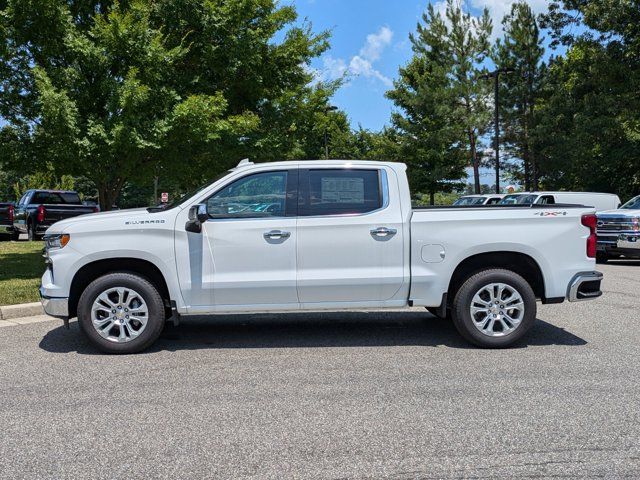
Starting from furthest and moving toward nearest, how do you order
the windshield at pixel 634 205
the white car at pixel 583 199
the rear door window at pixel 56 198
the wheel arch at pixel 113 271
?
1. the rear door window at pixel 56 198
2. the white car at pixel 583 199
3. the windshield at pixel 634 205
4. the wheel arch at pixel 113 271

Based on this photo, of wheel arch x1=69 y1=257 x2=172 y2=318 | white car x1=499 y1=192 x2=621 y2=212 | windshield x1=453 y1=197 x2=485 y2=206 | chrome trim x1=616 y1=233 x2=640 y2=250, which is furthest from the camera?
windshield x1=453 y1=197 x2=485 y2=206

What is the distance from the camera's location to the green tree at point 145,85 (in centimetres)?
1059

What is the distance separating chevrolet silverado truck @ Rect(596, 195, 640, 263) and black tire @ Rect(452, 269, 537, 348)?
10137 millimetres

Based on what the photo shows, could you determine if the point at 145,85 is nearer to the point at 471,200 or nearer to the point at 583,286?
the point at 583,286

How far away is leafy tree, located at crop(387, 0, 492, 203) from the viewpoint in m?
37.2

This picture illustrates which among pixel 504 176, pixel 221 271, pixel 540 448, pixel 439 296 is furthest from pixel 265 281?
pixel 504 176

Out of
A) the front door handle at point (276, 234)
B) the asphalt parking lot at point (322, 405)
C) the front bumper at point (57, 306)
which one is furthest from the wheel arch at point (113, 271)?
the front door handle at point (276, 234)

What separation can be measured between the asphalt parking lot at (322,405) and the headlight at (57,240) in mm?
1110

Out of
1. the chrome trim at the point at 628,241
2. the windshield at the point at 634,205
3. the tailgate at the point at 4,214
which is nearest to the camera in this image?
the chrome trim at the point at 628,241

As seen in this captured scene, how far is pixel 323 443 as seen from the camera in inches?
148

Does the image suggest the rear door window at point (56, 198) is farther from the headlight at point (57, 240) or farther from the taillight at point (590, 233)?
the taillight at point (590, 233)

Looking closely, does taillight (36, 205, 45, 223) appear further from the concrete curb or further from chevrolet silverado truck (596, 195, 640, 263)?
chevrolet silverado truck (596, 195, 640, 263)

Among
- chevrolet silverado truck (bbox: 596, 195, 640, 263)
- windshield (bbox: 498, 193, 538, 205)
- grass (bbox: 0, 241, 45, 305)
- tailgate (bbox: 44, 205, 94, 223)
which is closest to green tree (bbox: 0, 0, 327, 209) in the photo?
grass (bbox: 0, 241, 45, 305)

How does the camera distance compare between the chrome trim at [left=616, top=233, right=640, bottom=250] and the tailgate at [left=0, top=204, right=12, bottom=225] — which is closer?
the chrome trim at [left=616, top=233, right=640, bottom=250]
